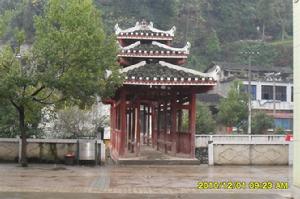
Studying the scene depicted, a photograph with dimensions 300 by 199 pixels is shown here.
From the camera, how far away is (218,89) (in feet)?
211

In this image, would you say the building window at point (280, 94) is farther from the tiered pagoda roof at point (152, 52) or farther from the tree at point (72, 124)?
the tiered pagoda roof at point (152, 52)

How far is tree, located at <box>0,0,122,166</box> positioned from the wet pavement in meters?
2.89

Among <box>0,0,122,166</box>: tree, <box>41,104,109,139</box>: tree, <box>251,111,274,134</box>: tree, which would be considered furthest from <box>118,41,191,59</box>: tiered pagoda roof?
<box>251,111,274,134</box>: tree

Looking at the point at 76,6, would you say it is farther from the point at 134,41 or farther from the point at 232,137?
the point at 232,137

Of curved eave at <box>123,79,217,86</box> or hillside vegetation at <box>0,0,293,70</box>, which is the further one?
hillside vegetation at <box>0,0,293,70</box>

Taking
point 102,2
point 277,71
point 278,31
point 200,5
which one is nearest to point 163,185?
point 277,71

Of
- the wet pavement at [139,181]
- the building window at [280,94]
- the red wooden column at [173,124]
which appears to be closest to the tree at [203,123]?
the red wooden column at [173,124]

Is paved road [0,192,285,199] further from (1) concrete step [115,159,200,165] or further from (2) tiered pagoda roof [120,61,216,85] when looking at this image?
(2) tiered pagoda roof [120,61,216,85]

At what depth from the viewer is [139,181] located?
15.2 metres

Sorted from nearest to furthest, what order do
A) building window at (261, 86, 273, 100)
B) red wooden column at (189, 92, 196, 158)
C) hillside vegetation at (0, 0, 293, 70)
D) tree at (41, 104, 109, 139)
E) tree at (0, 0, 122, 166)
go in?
tree at (0, 0, 122, 166) → red wooden column at (189, 92, 196, 158) → tree at (41, 104, 109, 139) → building window at (261, 86, 273, 100) → hillside vegetation at (0, 0, 293, 70)

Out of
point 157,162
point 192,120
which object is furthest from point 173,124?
point 157,162

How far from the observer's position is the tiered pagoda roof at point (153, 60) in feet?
70.3

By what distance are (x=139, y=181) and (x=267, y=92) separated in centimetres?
4827

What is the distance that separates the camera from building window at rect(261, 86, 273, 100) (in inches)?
2387
